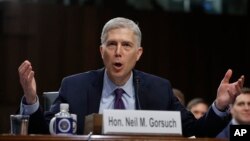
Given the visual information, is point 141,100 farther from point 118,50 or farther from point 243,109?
point 243,109

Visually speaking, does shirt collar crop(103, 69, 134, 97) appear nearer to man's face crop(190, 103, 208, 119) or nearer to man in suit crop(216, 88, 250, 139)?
man in suit crop(216, 88, 250, 139)

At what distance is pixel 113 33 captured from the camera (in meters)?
2.89

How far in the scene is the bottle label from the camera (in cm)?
234

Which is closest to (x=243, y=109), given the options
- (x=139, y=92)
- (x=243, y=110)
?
(x=243, y=110)

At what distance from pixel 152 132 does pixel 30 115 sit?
2.24 feet

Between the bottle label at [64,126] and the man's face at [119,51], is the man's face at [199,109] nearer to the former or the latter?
the man's face at [119,51]

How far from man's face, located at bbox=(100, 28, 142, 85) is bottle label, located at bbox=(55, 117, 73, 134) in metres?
0.61

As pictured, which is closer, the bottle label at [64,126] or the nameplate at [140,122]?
the nameplate at [140,122]

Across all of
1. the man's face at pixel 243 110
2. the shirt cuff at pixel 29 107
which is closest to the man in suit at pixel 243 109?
the man's face at pixel 243 110

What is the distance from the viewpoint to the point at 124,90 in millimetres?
2965

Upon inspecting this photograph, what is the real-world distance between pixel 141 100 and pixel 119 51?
0.29 metres

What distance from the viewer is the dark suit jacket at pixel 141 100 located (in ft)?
9.17

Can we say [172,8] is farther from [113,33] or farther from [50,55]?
[113,33]

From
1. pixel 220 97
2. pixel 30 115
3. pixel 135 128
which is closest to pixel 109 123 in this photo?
pixel 135 128
